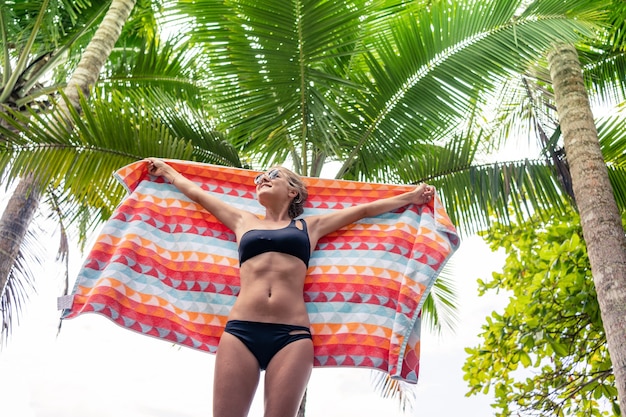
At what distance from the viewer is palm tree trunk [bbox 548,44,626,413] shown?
4027 millimetres

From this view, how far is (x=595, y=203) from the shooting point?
15.1 ft

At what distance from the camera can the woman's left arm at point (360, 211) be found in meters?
3.50

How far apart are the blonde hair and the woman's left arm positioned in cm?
11

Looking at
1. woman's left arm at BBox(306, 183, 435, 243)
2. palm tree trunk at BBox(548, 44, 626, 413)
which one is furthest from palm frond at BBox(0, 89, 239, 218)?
palm tree trunk at BBox(548, 44, 626, 413)

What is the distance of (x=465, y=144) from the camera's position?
521cm

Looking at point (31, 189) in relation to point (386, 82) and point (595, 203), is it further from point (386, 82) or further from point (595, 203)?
point (595, 203)

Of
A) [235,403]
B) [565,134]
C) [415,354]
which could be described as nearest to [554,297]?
[565,134]

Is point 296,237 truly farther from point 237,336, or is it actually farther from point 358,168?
point 358,168

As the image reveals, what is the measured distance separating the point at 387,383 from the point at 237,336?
4.36 m

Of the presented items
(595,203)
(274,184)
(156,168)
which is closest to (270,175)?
(274,184)

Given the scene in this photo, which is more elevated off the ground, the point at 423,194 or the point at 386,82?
the point at 386,82

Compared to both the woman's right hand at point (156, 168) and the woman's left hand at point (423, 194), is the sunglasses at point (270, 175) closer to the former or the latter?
the woman's right hand at point (156, 168)

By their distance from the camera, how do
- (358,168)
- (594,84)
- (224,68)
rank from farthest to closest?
(594,84) < (358,168) < (224,68)

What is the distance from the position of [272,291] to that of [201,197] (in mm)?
782
